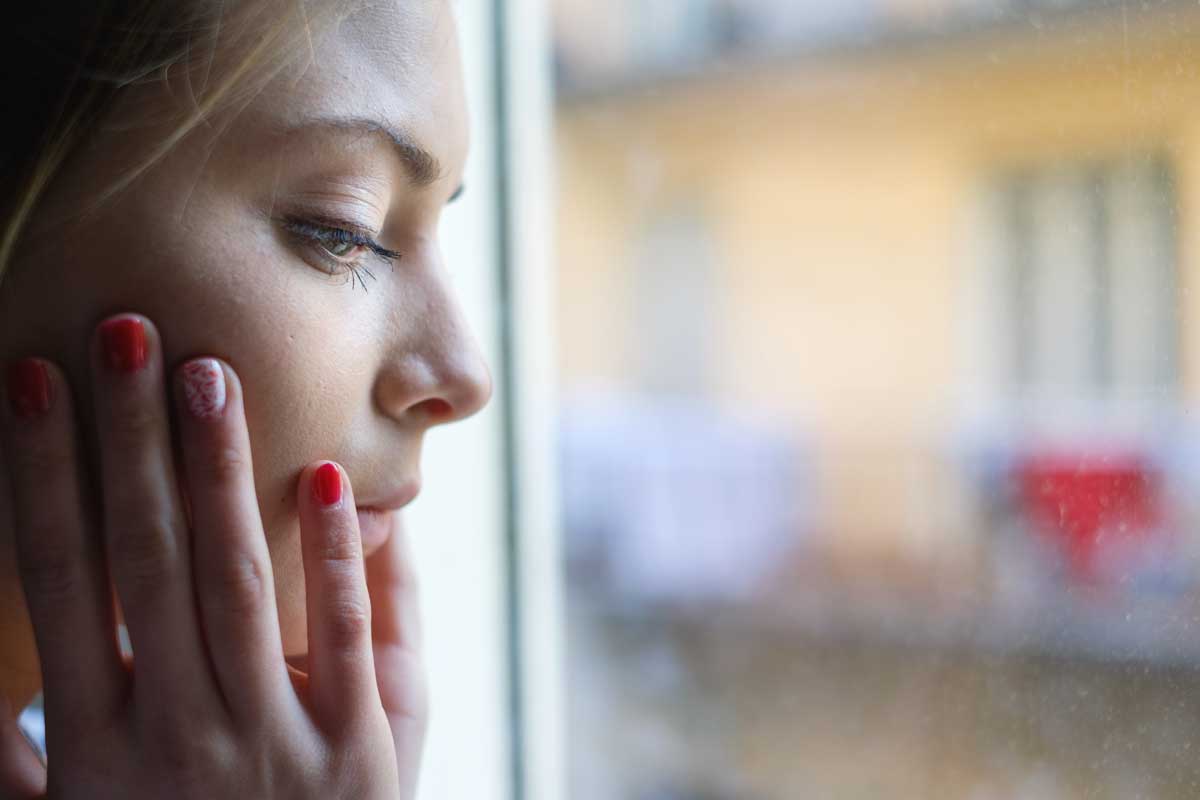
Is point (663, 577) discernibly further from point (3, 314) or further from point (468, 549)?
point (3, 314)

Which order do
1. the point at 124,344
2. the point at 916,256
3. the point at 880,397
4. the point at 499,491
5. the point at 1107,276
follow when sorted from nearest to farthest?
1. the point at 124,344
2. the point at 1107,276
3. the point at 499,491
4. the point at 916,256
5. the point at 880,397

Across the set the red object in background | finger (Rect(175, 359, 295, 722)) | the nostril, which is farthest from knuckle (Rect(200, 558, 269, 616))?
the red object in background

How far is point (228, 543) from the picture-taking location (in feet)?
1.48

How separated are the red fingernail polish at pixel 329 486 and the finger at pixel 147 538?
62 mm

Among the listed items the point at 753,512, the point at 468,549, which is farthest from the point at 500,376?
the point at 753,512

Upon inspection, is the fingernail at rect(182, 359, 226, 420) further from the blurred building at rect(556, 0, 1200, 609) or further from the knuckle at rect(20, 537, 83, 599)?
the blurred building at rect(556, 0, 1200, 609)

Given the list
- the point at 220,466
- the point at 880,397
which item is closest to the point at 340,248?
the point at 220,466

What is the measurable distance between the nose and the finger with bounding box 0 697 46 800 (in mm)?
218

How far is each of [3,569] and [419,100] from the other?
282mm

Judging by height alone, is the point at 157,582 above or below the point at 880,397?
below

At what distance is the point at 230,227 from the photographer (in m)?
0.45

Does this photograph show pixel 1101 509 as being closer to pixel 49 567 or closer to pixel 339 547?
pixel 339 547

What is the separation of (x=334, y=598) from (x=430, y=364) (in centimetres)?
11

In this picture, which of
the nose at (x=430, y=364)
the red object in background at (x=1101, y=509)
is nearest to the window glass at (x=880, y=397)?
the red object in background at (x=1101, y=509)
